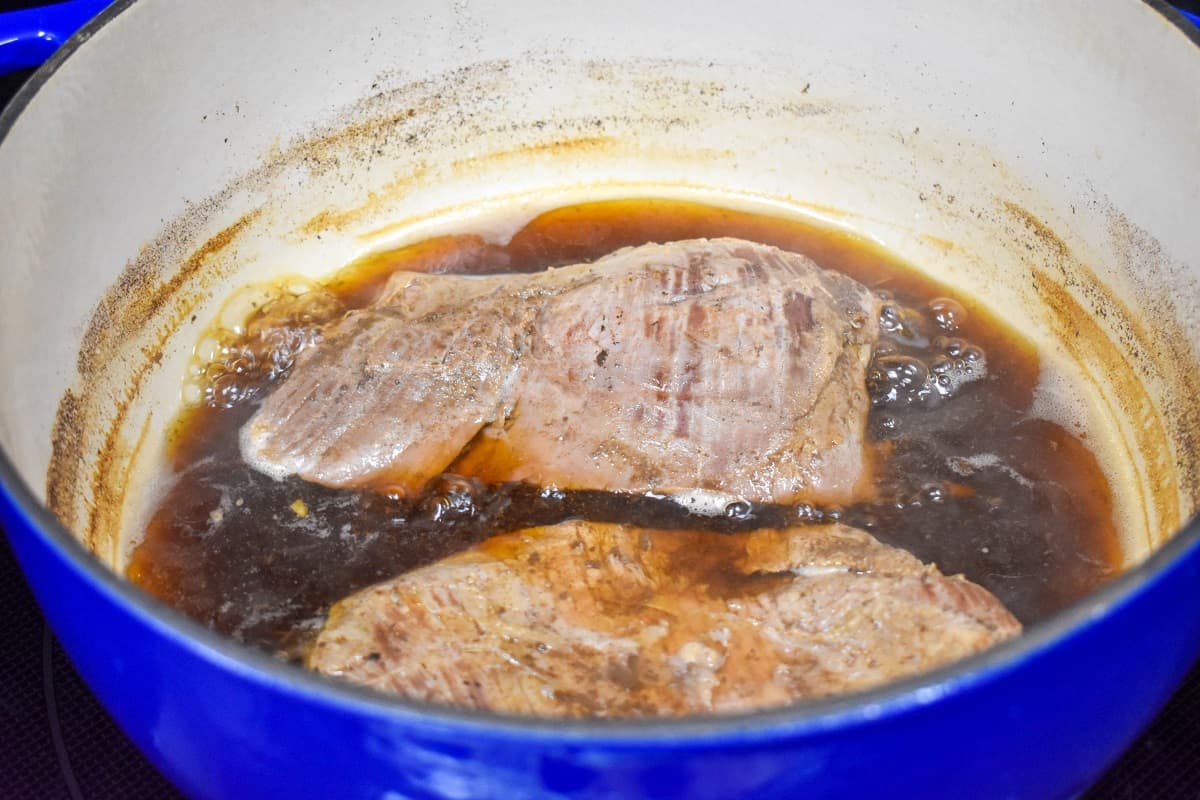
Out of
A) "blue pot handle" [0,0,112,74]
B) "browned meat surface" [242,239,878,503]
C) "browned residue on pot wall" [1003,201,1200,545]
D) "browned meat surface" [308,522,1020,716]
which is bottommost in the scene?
"browned meat surface" [308,522,1020,716]

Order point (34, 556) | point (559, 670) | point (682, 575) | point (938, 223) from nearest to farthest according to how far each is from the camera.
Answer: point (34, 556), point (559, 670), point (682, 575), point (938, 223)

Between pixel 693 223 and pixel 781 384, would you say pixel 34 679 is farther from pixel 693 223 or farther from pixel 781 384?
pixel 693 223

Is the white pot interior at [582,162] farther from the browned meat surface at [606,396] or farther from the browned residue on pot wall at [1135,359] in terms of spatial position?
the browned meat surface at [606,396]

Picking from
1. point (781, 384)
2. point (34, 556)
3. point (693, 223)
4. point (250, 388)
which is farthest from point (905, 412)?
point (34, 556)

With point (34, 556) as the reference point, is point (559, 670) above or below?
→ below

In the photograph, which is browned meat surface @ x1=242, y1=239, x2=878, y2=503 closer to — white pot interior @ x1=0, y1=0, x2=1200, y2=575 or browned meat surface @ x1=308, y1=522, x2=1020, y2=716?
browned meat surface @ x1=308, y1=522, x2=1020, y2=716

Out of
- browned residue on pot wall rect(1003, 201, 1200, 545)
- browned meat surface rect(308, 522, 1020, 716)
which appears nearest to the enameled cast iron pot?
browned residue on pot wall rect(1003, 201, 1200, 545)

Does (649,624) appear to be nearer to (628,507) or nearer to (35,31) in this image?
(628,507)
